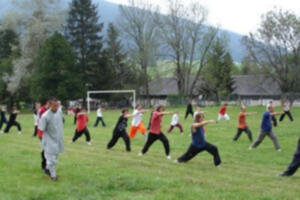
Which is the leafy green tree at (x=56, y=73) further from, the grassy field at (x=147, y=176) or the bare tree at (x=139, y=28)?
the grassy field at (x=147, y=176)

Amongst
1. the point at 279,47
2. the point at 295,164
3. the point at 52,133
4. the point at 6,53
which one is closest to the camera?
the point at 52,133

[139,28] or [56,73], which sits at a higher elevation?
[139,28]

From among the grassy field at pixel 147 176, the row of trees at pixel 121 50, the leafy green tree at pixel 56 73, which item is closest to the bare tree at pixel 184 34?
the row of trees at pixel 121 50

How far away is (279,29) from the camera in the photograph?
46031mm

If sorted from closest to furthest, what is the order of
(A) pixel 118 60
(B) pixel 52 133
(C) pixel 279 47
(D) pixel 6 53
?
(B) pixel 52 133 → (C) pixel 279 47 → (D) pixel 6 53 → (A) pixel 118 60

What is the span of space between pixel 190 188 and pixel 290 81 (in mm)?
43637

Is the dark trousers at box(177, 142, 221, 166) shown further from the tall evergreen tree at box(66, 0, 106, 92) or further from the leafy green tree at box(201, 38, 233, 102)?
the leafy green tree at box(201, 38, 233, 102)

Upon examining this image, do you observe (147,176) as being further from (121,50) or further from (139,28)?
(121,50)

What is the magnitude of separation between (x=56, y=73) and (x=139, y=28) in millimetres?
14784

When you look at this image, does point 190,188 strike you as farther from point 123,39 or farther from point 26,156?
point 123,39

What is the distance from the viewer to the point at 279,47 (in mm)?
47438

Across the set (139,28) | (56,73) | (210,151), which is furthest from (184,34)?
(210,151)

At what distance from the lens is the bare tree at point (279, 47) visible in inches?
1806

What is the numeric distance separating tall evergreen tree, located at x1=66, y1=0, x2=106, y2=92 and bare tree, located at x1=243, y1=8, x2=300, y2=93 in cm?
2202
